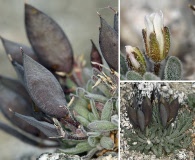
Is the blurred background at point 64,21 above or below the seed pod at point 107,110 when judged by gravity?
above

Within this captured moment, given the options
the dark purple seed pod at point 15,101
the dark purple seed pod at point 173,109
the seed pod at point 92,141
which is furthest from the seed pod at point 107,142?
the dark purple seed pod at point 15,101

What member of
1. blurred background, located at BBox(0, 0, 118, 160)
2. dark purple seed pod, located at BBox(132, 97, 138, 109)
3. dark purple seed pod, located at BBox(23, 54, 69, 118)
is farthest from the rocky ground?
blurred background, located at BBox(0, 0, 118, 160)

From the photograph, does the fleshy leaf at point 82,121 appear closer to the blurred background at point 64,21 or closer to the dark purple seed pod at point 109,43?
the dark purple seed pod at point 109,43

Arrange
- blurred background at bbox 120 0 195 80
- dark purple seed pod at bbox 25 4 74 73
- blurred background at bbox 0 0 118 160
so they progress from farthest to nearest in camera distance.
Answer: blurred background at bbox 0 0 118 160
blurred background at bbox 120 0 195 80
dark purple seed pod at bbox 25 4 74 73

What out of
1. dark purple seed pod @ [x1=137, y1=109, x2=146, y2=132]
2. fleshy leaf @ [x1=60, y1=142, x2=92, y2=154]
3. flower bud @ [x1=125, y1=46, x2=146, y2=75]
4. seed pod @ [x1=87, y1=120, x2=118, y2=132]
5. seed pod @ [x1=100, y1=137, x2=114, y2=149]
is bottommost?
fleshy leaf @ [x1=60, y1=142, x2=92, y2=154]

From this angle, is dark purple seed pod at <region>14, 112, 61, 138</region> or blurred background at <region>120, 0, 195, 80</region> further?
blurred background at <region>120, 0, 195, 80</region>

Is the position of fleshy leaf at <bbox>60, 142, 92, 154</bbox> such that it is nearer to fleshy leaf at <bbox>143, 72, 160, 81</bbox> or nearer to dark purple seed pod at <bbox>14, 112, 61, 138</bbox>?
dark purple seed pod at <bbox>14, 112, 61, 138</bbox>

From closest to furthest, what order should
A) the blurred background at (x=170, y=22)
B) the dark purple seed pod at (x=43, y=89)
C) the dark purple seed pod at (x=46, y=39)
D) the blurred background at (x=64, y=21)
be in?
1. the dark purple seed pod at (x=43, y=89)
2. the dark purple seed pod at (x=46, y=39)
3. the blurred background at (x=170, y=22)
4. the blurred background at (x=64, y=21)
